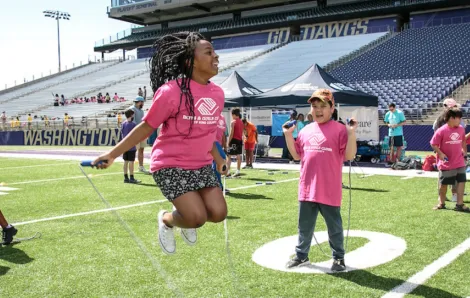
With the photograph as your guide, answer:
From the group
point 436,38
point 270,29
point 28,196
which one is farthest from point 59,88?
point 28,196

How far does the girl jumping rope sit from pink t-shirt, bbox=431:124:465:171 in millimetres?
4391

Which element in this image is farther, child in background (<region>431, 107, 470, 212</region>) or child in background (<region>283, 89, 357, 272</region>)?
child in background (<region>431, 107, 470, 212</region>)

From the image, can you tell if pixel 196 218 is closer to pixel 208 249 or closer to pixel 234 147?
pixel 208 249

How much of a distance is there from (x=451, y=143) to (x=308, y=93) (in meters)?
8.61

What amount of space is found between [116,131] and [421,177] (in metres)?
21.0

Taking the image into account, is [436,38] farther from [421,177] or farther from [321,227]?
[321,227]

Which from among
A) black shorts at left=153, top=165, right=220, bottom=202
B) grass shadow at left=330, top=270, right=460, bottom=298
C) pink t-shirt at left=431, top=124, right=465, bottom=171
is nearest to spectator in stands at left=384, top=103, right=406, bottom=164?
pink t-shirt at left=431, top=124, right=465, bottom=171

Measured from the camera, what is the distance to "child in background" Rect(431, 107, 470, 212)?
704cm

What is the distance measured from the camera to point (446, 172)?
23.7 feet

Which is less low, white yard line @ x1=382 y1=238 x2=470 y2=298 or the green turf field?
white yard line @ x1=382 y1=238 x2=470 y2=298

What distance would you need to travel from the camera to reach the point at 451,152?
712 centimetres

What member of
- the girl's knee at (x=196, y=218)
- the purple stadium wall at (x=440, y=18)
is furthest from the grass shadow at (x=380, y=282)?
the purple stadium wall at (x=440, y=18)

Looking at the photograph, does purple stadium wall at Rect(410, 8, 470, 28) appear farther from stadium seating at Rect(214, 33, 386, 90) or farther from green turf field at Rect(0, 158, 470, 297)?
green turf field at Rect(0, 158, 470, 297)

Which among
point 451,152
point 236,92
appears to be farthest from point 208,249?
point 236,92
